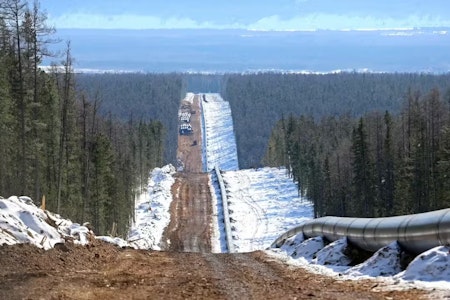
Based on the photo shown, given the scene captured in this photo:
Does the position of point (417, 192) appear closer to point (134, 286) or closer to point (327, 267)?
point (327, 267)

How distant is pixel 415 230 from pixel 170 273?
5.30m

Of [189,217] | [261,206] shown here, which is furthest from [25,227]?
[261,206]

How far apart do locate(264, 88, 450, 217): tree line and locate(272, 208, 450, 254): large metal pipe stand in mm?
30087

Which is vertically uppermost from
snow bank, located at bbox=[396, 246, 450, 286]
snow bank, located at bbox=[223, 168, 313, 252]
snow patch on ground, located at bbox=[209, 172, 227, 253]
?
snow bank, located at bbox=[396, 246, 450, 286]

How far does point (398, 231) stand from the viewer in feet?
48.0

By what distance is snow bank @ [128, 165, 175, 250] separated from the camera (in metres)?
60.7

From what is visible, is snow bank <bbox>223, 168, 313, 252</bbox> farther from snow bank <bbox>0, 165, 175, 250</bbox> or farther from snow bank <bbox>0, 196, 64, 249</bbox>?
snow bank <bbox>0, 196, 64, 249</bbox>

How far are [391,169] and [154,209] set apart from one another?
27.5 metres

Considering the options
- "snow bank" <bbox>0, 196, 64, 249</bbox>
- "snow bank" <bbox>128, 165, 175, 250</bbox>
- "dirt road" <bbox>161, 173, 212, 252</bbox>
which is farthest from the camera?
"snow bank" <bbox>128, 165, 175, 250</bbox>

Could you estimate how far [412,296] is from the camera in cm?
1071

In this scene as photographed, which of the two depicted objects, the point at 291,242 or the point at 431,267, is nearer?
the point at 431,267

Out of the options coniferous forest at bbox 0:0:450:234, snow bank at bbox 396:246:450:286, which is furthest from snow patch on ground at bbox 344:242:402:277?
coniferous forest at bbox 0:0:450:234

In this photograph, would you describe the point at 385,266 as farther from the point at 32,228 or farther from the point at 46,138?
the point at 46,138

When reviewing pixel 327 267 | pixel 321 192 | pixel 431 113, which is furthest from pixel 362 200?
pixel 327 267
